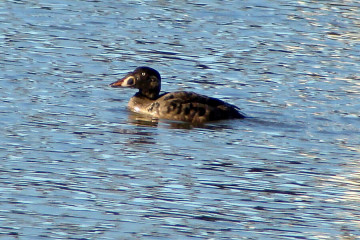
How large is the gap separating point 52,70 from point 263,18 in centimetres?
714

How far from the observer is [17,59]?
17.4 m

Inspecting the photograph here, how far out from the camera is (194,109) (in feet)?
46.1

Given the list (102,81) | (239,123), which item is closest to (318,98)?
(239,123)

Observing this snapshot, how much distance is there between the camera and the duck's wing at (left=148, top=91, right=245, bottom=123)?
14.0 meters

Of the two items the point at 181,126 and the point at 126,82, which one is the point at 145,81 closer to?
the point at 126,82

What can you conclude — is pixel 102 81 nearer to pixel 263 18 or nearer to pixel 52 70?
pixel 52 70

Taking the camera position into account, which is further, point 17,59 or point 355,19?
point 355,19

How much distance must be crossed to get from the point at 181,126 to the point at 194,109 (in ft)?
1.42

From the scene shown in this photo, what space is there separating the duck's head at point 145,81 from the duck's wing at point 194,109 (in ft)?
2.40

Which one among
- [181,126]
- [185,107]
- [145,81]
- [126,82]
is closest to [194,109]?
[185,107]

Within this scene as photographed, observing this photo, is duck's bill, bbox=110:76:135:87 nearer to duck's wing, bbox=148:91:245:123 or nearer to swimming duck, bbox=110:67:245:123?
swimming duck, bbox=110:67:245:123

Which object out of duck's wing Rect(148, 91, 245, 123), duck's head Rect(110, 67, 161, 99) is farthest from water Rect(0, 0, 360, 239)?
duck's head Rect(110, 67, 161, 99)

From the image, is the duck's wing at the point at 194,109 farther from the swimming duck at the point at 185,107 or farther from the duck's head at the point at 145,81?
the duck's head at the point at 145,81

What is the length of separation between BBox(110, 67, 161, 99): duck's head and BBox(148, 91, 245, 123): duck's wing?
2.40ft
